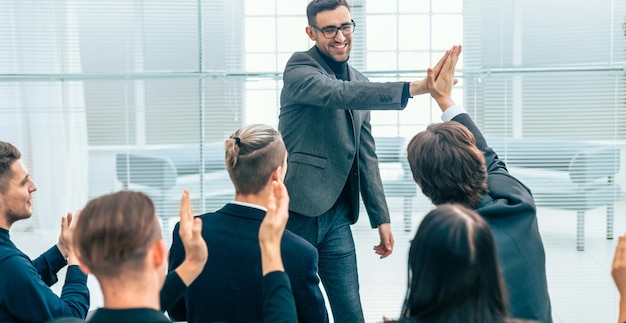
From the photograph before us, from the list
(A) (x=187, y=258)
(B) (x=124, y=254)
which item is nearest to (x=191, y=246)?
(A) (x=187, y=258)

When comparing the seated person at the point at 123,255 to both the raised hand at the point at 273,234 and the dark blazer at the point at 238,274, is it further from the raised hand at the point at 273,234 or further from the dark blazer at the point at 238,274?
the dark blazer at the point at 238,274

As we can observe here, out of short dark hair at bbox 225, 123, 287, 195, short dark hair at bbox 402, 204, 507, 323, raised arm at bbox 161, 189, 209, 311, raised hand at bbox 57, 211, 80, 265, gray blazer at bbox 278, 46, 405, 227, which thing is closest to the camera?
short dark hair at bbox 402, 204, 507, 323

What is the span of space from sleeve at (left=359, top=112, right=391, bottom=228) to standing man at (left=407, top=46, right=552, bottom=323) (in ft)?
2.90

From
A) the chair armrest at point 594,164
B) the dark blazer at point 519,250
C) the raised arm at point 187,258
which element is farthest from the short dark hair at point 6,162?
the chair armrest at point 594,164

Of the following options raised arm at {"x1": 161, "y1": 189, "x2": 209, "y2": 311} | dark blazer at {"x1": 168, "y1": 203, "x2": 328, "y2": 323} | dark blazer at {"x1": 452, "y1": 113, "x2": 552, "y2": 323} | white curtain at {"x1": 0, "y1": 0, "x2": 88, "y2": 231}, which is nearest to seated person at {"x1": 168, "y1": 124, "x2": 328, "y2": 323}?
dark blazer at {"x1": 168, "y1": 203, "x2": 328, "y2": 323}

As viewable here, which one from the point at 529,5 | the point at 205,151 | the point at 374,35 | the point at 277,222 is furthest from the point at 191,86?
the point at 277,222

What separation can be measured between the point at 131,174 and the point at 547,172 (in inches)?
76.2

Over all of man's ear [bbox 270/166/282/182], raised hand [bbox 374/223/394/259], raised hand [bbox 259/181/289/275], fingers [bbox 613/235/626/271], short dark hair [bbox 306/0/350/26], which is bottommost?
raised hand [bbox 374/223/394/259]

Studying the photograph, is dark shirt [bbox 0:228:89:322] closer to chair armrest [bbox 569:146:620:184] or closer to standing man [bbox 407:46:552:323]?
standing man [bbox 407:46:552:323]

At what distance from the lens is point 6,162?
2588 mm

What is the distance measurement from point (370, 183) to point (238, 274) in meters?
1.17

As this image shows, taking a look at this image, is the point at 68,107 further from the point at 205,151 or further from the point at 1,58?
the point at 205,151

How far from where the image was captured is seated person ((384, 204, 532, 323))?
1.49 metres

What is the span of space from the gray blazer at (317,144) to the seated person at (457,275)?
4.68 feet
